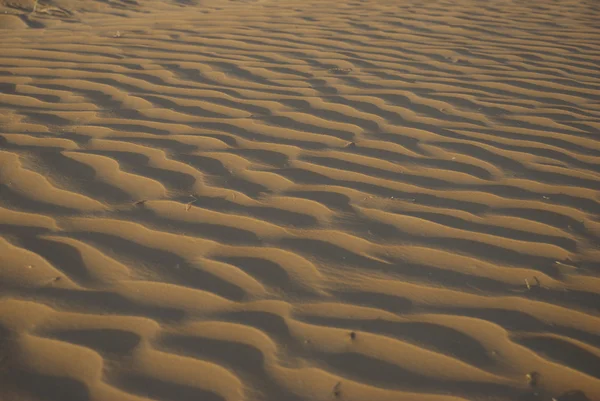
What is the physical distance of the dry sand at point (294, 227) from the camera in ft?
5.49

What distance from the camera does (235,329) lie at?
178 cm

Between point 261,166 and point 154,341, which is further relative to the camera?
point 261,166

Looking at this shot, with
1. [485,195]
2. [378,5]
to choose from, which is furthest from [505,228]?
[378,5]

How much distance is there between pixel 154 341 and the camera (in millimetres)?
1728

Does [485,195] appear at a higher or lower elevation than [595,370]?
higher

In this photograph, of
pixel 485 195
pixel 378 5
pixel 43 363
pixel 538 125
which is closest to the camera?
pixel 43 363

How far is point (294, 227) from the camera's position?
2.28m

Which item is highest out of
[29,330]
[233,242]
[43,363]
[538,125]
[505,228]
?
[538,125]

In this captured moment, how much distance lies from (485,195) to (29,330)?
81.9 inches

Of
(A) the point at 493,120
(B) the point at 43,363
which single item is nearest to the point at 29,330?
(B) the point at 43,363

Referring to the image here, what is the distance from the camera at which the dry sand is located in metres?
1.67

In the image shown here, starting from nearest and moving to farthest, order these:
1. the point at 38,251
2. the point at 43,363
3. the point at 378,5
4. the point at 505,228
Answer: the point at 43,363 < the point at 38,251 < the point at 505,228 < the point at 378,5

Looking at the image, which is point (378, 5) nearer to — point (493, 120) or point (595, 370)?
point (493, 120)

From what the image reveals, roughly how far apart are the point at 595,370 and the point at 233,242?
139cm
